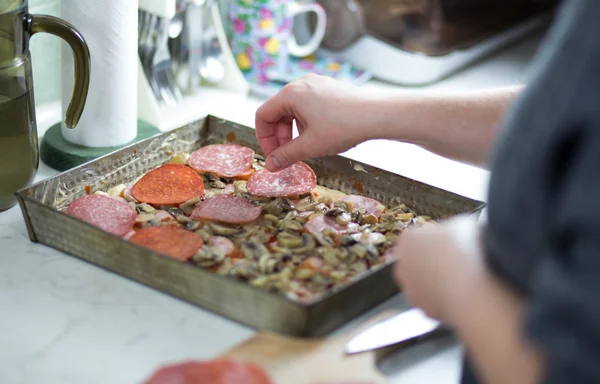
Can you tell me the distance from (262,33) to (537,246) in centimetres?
110

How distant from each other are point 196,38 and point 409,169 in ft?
1.56

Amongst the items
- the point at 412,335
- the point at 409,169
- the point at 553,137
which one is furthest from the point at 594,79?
the point at 409,169

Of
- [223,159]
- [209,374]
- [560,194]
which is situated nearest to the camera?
[560,194]

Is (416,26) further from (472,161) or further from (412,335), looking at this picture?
(412,335)

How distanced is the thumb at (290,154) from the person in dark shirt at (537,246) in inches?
12.8

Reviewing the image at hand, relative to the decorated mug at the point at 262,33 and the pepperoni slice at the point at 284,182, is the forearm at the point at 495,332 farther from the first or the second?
the decorated mug at the point at 262,33

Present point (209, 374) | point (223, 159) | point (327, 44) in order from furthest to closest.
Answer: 1. point (327, 44)
2. point (223, 159)
3. point (209, 374)

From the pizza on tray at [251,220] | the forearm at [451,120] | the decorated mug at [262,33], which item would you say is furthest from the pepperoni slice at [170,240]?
the decorated mug at [262,33]

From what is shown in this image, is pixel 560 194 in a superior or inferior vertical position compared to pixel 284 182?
superior

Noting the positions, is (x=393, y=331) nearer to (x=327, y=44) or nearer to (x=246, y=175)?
(x=246, y=175)

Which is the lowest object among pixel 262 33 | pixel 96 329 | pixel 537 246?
pixel 96 329

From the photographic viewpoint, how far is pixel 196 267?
80 cm

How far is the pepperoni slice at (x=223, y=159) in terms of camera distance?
3.61 ft

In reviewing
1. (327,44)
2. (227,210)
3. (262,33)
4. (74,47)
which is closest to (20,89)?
(74,47)
